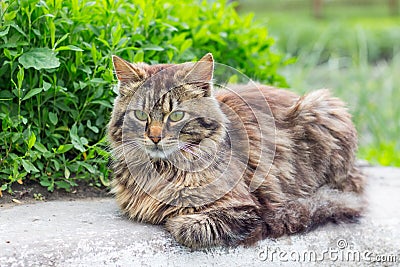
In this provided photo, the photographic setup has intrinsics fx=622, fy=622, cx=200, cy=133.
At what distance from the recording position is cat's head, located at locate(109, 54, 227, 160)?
3094 mm

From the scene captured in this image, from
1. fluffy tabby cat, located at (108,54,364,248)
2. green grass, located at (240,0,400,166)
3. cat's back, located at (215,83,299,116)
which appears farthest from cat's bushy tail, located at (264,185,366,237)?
green grass, located at (240,0,400,166)

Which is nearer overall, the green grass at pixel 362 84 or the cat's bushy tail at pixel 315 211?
the cat's bushy tail at pixel 315 211

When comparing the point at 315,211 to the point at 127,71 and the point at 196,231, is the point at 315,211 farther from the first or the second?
the point at 127,71

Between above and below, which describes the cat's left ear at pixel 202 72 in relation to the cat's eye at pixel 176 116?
above

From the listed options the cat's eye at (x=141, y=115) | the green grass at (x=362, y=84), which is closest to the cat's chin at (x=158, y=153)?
the cat's eye at (x=141, y=115)

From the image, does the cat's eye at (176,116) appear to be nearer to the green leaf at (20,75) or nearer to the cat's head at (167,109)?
the cat's head at (167,109)

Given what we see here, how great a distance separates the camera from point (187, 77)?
3.18 meters

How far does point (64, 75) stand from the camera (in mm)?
3932

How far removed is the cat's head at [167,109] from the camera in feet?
10.2

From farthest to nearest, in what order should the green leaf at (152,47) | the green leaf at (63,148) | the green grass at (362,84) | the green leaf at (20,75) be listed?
1. the green grass at (362,84)
2. the green leaf at (152,47)
3. the green leaf at (63,148)
4. the green leaf at (20,75)

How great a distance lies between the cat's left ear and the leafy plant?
0.76m

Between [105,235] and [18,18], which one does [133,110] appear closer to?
[105,235]

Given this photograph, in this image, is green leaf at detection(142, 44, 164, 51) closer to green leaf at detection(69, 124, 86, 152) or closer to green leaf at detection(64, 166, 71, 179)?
green leaf at detection(69, 124, 86, 152)

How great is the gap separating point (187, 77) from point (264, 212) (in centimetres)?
86
